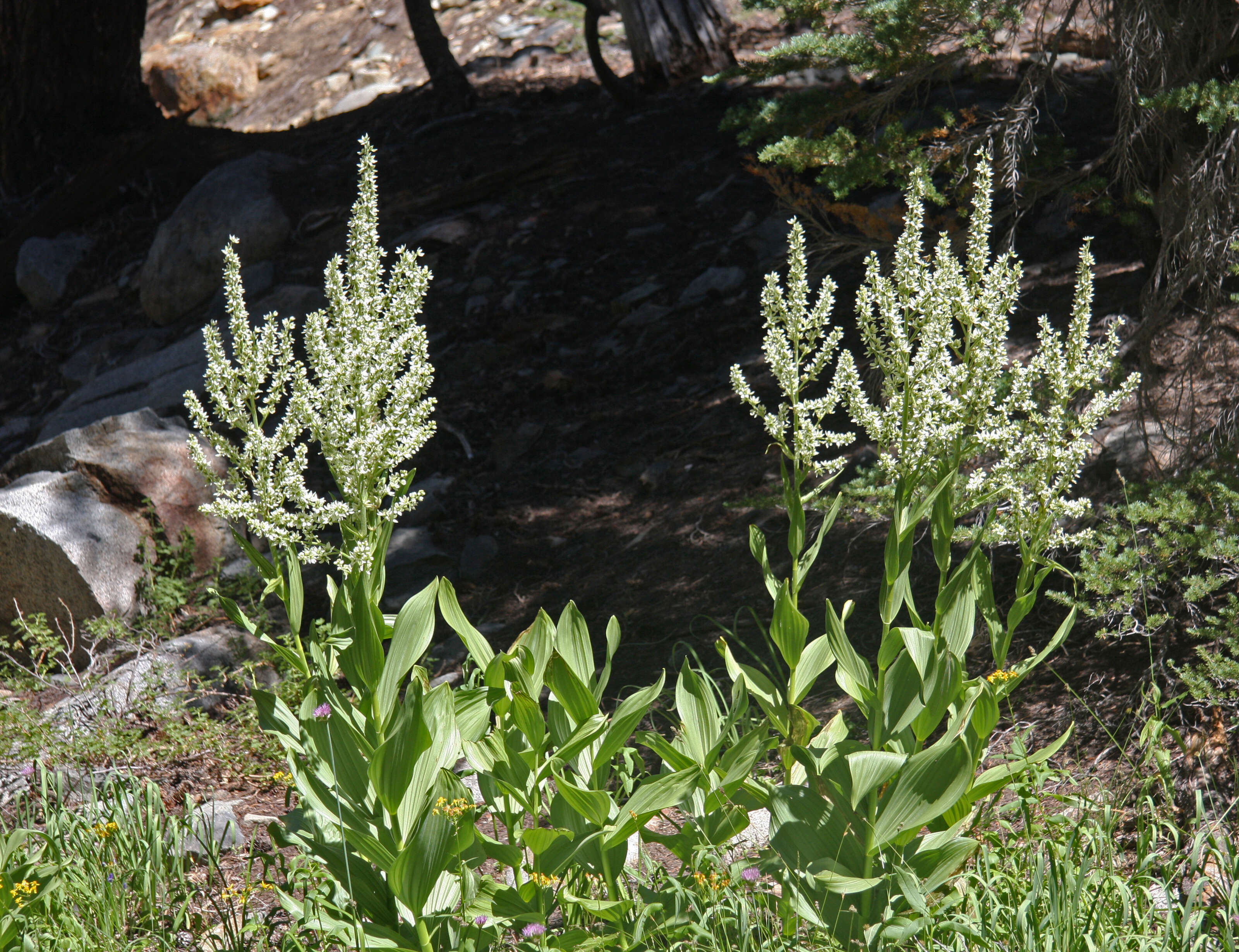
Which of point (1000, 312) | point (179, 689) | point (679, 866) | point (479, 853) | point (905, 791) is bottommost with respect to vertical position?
point (679, 866)

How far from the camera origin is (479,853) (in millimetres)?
2465

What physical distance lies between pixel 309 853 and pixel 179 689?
1.80m

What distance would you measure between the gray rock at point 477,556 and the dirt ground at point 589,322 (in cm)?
4

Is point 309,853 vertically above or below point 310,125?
below

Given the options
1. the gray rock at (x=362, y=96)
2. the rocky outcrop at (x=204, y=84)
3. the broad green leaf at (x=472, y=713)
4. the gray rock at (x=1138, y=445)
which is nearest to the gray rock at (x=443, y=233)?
the gray rock at (x=362, y=96)

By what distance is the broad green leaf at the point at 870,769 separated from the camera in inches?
87.7

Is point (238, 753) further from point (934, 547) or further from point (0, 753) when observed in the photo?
point (934, 547)

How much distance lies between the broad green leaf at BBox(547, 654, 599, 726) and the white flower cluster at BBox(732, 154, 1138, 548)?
0.78 metres

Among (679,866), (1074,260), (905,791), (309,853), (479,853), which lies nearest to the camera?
(905,791)

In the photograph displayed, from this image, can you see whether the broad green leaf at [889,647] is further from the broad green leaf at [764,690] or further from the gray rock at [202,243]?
the gray rock at [202,243]

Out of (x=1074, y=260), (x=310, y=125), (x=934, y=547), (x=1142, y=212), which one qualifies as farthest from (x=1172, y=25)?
(x=310, y=125)

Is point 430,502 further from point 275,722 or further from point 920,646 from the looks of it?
point 920,646

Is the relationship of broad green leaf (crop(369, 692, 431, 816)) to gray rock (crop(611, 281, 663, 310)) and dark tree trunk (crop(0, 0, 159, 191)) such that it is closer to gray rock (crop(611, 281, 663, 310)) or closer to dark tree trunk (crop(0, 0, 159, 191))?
gray rock (crop(611, 281, 663, 310))

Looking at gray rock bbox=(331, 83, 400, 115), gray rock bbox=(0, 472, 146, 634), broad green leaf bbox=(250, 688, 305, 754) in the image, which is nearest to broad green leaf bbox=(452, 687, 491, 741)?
broad green leaf bbox=(250, 688, 305, 754)
